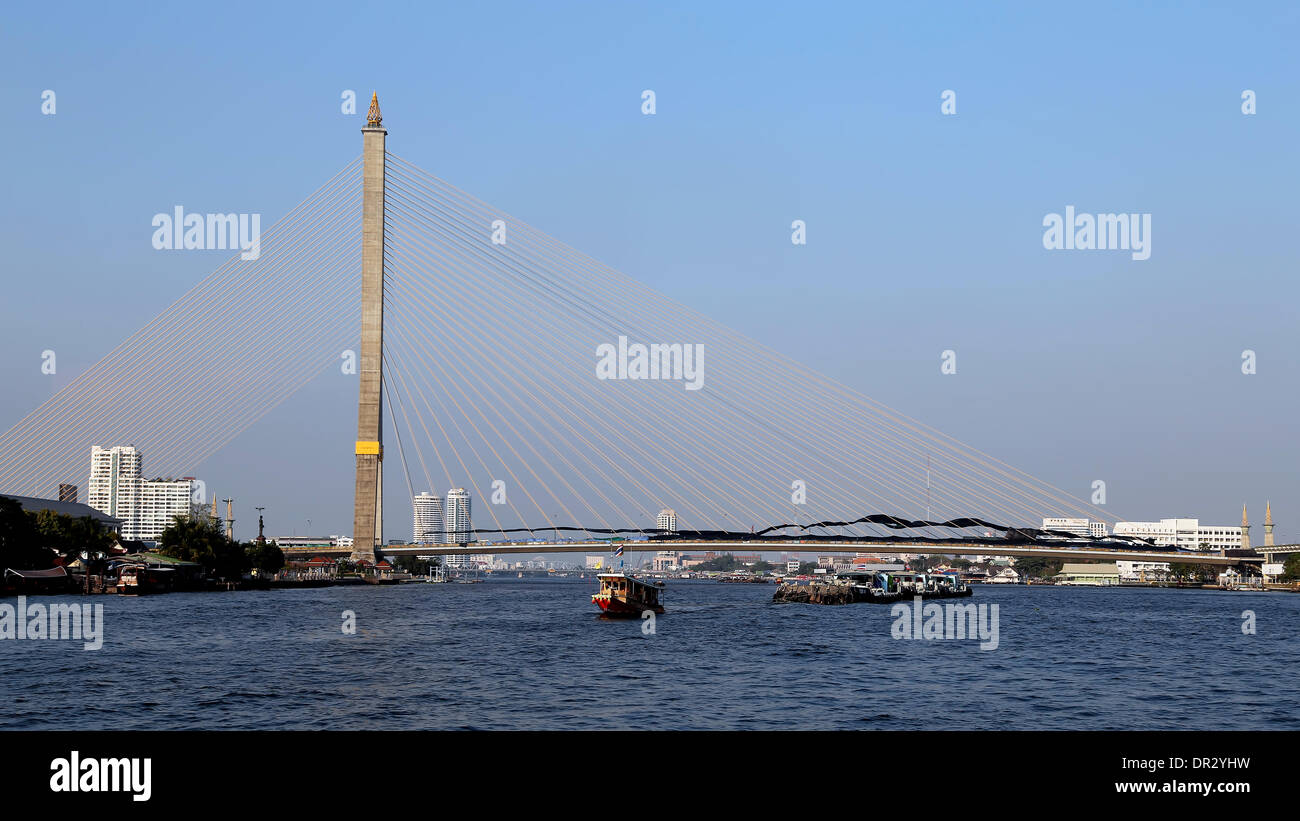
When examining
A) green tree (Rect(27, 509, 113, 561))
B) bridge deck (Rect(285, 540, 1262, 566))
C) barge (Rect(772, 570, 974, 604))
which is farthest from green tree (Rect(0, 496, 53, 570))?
barge (Rect(772, 570, 974, 604))

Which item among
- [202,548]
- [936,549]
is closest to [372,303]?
[202,548]

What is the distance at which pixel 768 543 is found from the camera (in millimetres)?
105750

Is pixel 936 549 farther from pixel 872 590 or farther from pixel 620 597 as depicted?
pixel 620 597

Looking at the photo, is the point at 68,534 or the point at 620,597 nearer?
the point at 620,597

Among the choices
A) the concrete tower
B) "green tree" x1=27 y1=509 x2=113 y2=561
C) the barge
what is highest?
the concrete tower

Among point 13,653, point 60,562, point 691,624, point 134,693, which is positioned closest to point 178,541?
point 60,562

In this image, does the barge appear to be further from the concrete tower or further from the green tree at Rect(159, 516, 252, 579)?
the green tree at Rect(159, 516, 252, 579)

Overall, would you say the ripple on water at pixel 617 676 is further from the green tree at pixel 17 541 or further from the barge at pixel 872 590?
the barge at pixel 872 590

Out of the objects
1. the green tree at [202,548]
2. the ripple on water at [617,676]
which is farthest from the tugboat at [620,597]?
the green tree at [202,548]

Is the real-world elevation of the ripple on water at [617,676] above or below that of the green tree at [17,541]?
below

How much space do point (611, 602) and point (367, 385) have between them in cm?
4286
